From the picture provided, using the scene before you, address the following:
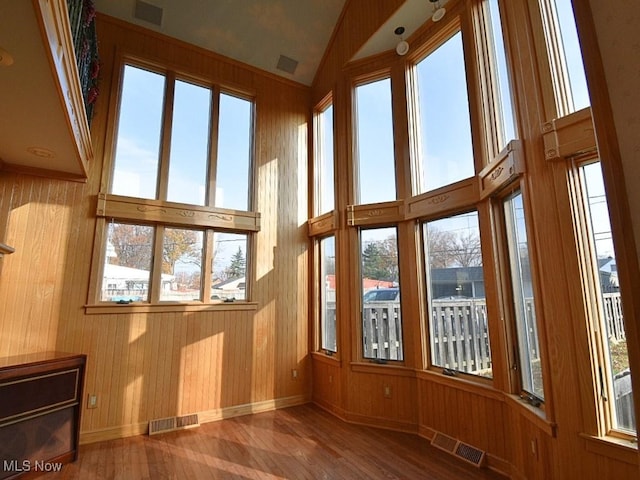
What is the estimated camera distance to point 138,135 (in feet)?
14.3

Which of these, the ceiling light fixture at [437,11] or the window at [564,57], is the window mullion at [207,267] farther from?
the window at [564,57]

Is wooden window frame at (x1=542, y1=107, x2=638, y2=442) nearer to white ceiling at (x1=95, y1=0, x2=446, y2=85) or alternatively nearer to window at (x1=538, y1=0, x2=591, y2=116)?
window at (x1=538, y1=0, x2=591, y2=116)

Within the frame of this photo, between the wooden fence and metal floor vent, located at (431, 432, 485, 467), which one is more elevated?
the wooden fence

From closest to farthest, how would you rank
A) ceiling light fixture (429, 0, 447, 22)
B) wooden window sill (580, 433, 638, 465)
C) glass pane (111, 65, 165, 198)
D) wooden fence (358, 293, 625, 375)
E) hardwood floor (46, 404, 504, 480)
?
wooden window sill (580, 433, 638, 465) < hardwood floor (46, 404, 504, 480) < wooden fence (358, 293, 625, 375) < ceiling light fixture (429, 0, 447, 22) < glass pane (111, 65, 165, 198)

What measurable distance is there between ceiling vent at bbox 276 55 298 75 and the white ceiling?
45 millimetres

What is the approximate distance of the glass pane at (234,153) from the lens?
4.83m

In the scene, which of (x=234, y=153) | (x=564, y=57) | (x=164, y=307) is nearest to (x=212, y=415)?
(x=164, y=307)

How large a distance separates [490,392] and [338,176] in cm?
302

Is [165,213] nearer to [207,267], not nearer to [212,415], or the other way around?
[207,267]

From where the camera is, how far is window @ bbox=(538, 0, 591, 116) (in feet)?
7.91

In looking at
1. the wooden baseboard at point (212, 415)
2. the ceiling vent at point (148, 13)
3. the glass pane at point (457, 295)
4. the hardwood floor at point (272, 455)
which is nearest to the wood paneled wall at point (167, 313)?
the wooden baseboard at point (212, 415)

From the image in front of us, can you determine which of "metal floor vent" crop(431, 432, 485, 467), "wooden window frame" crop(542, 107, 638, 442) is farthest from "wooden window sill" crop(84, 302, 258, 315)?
"wooden window frame" crop(542, 107, 638, 442)

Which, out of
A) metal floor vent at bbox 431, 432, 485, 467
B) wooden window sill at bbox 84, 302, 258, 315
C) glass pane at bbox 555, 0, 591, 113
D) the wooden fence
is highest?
glass pane at bbox 555, 0, 591, 113

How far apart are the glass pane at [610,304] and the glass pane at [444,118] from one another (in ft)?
4.09
